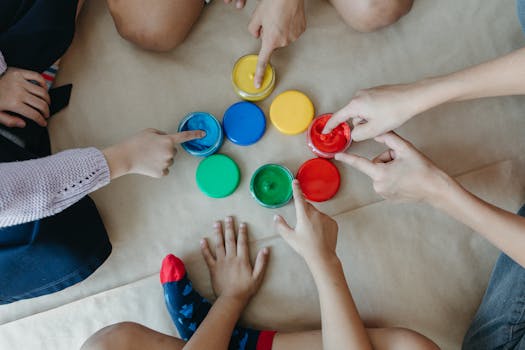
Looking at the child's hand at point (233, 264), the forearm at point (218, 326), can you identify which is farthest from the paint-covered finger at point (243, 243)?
the forearm at point (218, 326)

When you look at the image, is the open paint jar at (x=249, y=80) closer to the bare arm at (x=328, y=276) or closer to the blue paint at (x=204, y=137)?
→ the blue paint at (x=204, y=137)

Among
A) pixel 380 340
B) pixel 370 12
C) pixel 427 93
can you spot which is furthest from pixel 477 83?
pixel 380 340

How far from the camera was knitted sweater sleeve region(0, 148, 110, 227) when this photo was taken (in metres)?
0.87

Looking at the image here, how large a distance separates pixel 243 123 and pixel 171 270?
388 mm

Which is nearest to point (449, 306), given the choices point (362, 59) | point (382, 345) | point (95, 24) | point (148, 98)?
point (382, 345)

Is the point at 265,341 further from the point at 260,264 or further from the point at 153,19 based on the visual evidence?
the point at 153,19

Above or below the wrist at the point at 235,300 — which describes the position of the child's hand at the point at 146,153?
above

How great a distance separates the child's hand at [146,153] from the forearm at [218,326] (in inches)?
13.1

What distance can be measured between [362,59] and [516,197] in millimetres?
505

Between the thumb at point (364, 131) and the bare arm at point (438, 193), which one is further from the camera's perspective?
the thumb at point (364, 131)

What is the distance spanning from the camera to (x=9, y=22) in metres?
1.11

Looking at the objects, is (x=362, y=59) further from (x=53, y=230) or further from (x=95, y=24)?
(x=53, y=230)

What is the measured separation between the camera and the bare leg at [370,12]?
3.72 feet

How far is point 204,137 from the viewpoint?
3.74 feet
